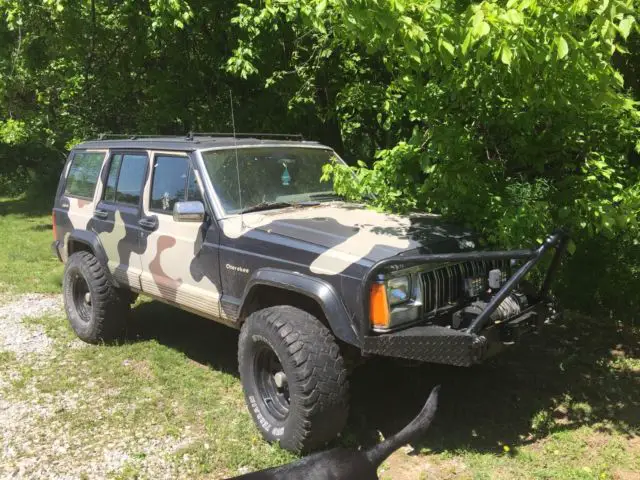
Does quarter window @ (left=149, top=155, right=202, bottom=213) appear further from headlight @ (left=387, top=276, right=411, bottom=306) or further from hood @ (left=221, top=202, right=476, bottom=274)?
headlight @ (left=387, top=276, right=411, bottom=306)

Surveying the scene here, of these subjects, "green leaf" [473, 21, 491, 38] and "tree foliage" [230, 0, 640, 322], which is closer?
"green leaf" [473, 21, 491, 38]

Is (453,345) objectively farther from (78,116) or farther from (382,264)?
(78,116)

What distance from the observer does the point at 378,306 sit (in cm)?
319

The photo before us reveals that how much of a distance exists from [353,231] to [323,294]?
526 millimetres

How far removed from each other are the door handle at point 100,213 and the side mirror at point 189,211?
4.90 feet

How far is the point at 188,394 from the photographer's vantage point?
445 centimetres

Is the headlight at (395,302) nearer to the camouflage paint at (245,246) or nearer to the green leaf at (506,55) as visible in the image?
the camouflage paint at (245,246)

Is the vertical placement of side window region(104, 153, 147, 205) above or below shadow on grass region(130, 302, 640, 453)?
above

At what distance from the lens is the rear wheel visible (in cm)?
524

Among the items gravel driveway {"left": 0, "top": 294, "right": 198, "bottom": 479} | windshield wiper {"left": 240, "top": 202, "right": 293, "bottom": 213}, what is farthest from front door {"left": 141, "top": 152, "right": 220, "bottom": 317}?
gravel driveway {"left": 0, "top": 294, "right": 198, "bottom": 479}

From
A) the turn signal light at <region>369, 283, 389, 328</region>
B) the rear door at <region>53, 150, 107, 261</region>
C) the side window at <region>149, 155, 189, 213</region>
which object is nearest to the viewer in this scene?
the turn signal light at <region>369, 283, 389, 328</region>

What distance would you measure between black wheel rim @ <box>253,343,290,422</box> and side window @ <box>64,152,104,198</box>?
2.78 m

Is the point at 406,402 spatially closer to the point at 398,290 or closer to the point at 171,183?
the point at 398,290

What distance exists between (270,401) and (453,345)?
1.35m
